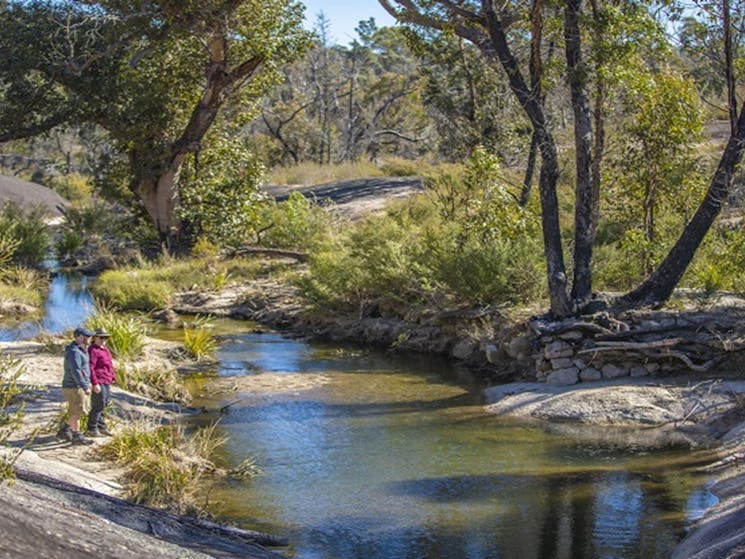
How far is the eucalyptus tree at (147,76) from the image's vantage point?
2619 cm

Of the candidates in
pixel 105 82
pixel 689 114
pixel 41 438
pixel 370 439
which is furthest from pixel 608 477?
pixel 105 82

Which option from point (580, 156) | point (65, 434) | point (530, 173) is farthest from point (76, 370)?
point (530, 173)

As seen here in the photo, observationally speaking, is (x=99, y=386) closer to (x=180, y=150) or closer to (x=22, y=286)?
(x=22, y=286)

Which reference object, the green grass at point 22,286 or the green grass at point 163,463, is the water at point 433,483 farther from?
the green grass at point 22,286

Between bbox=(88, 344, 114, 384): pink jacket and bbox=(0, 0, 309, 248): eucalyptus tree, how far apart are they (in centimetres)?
1363

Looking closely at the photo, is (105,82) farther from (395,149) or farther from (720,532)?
(395,149)

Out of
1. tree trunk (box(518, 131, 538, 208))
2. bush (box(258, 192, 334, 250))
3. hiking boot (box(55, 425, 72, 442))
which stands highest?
tree trunk (box(518, 131, 538, 208))

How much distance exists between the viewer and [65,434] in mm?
12234

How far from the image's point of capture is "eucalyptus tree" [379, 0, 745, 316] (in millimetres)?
15055

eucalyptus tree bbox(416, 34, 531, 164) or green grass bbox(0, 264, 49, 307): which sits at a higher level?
eucalyptus tree bbox(416, 34, 531, 164)

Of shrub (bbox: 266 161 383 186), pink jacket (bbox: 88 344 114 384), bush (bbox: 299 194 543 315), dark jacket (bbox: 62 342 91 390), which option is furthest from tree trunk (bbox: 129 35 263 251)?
dark jacket (bbox: 62 342 91 390)

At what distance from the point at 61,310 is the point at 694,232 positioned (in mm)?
14498

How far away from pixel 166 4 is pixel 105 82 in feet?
18.4

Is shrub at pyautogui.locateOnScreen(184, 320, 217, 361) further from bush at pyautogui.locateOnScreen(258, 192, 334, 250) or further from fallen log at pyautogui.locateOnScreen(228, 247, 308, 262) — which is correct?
bush at pyautogui.locateOnScreen(258, 192, 334, 250)
